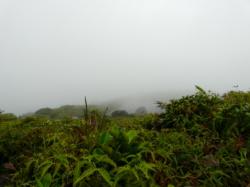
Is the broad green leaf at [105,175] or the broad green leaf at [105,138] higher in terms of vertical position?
the broad green leaf at [105,138]

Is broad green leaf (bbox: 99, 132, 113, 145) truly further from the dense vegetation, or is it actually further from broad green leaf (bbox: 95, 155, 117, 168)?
broad green leaf (bbox: 95, 155, 117, 168)

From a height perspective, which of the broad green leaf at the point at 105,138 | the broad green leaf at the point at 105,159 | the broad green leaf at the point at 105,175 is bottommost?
the broad green leaf at the point at 105,175

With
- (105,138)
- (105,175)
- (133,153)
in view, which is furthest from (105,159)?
(133,153)

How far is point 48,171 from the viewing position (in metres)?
6.35

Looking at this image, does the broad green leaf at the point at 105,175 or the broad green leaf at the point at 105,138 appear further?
the broad green leaf at the point at 105,138

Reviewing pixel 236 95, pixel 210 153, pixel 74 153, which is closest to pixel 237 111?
pixel 210 153

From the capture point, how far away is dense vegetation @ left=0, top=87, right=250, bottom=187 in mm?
6098

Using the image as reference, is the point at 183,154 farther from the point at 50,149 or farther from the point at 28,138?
the point at 28,138

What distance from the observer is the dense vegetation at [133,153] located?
6098mm

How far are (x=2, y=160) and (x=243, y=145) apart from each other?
13.2ft

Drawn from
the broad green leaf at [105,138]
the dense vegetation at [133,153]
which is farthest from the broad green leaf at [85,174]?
the broad green leaf at [105,138]

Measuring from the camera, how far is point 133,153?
673 centimetres

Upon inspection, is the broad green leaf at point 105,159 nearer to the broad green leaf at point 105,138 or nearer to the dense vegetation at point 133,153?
the dense vegetation at point 133,153

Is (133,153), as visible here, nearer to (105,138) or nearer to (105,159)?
(105,138)
